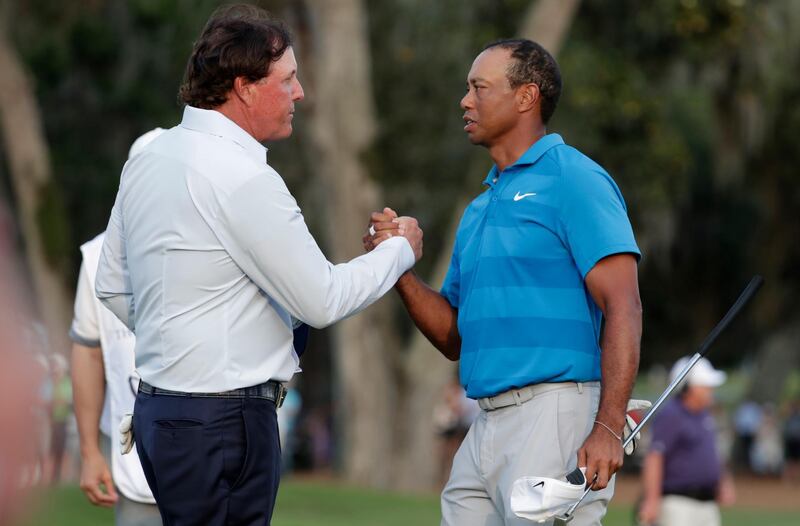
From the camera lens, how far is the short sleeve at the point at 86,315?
517 centimetres

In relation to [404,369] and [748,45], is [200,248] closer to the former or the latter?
[404,369]

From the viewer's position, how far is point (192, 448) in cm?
371

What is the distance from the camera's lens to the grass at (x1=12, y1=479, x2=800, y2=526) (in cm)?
1312

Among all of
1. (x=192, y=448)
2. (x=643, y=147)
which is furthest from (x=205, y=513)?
(x=643, y=147)

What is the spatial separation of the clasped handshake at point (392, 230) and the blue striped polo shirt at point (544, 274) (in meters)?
0.23

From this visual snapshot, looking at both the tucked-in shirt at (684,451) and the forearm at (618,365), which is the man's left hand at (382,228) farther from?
the tucked-in shirt at (684,451)

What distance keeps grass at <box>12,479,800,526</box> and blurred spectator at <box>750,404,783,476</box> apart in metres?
17.3

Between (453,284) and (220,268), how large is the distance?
4.10 feet

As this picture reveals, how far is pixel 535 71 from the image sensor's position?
457 centimetres

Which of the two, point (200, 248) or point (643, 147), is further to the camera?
point (643, 147)

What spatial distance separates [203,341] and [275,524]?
938 centimetres

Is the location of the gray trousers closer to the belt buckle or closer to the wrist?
the wrist

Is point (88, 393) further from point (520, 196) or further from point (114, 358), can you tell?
point (520, 196)

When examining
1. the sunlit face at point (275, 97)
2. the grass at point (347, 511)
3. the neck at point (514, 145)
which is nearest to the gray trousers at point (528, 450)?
the neck at point (514, 145)
